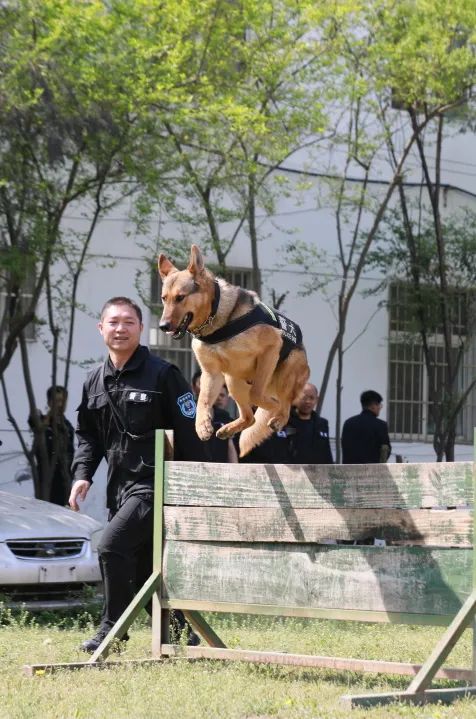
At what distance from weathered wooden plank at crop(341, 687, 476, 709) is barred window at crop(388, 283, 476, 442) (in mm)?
13535

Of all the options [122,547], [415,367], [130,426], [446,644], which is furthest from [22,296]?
[446,644]

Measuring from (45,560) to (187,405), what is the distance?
265cm

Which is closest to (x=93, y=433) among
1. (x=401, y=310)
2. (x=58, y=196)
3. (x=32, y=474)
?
(x=58, y=196)

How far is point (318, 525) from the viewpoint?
6574 millimetres

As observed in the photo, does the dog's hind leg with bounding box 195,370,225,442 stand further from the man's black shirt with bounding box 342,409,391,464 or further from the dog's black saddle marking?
the man's black shirt with bounding box 342,409,391,464

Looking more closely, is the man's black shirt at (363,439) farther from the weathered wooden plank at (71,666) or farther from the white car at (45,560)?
the weathered wooden plank at (71,666)

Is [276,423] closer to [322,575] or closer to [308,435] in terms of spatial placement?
[322,575]

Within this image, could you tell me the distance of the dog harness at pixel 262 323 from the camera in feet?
19.3

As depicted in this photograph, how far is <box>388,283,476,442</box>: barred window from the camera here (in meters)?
19.7

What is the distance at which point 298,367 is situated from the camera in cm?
633

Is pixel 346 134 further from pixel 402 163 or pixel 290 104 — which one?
pixel 290 104

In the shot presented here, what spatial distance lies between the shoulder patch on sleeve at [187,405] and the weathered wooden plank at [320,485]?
0.44 m

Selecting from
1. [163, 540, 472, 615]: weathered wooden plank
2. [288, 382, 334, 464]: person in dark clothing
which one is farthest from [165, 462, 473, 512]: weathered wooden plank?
[288, 382, 334, 464]: person in dark clothing

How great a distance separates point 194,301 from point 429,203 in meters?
14.8
